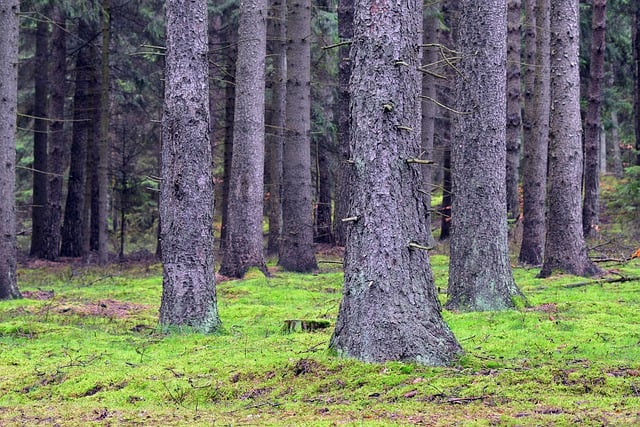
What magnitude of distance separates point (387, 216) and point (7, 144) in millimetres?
9038

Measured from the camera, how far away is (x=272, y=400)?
6738 millimetres

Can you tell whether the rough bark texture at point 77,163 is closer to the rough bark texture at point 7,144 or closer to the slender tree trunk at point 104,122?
the slender tree trunk at point 104,122

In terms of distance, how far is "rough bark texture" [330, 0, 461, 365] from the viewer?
7.09 meters

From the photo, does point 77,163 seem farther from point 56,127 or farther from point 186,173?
point 186,173

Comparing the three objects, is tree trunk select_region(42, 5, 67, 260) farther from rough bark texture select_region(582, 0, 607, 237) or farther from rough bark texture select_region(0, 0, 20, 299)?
rough bark texture select_region(582, 0, 607, 237)

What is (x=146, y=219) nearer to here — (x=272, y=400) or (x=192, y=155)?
(x=192, y=155)

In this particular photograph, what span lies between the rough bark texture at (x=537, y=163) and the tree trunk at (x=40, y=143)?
14631mm

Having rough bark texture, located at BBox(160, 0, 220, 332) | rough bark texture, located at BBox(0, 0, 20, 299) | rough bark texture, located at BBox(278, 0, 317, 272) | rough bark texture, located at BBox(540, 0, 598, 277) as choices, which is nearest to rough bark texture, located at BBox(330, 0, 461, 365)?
rough bark texture, located at BBox(160, 0, 220, 332)

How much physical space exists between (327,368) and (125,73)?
1991 centimetres

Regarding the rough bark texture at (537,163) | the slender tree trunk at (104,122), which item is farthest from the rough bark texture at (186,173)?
the slender tree trunk at (104,122)

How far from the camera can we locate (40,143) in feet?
80.2

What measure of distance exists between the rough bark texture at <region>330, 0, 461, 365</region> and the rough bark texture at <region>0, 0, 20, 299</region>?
8476 mm

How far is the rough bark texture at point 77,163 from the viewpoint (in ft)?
80.9

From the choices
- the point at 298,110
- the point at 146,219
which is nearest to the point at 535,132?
the point at 298,110
